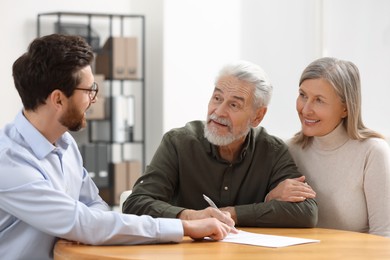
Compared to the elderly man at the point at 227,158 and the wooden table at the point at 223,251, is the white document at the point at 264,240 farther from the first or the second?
the elderly man at the point at 227,158

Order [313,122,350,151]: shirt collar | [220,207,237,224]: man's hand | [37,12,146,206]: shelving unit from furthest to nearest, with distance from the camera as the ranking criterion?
[37,12,146,206]: shelving unit < [313,122,350,151]: shirt collar < [220,207,237,224]: man's hand

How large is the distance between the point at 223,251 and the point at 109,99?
4.71 metres

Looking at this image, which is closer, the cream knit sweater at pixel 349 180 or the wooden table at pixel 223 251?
the wooden table at pixel 223 251

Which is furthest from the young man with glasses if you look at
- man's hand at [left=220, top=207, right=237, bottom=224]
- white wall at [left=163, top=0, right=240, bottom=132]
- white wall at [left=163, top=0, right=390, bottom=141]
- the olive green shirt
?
white wall at [left=163, top=0, right=240, bottom=132]

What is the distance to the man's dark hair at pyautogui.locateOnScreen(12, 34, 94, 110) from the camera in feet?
8.22

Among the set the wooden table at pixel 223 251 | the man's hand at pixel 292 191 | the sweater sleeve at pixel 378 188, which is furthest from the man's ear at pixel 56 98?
the sweater sleeve at pixel 378 188

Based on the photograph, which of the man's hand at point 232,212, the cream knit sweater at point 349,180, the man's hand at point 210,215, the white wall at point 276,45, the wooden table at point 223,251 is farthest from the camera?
the white wall at point 276,45

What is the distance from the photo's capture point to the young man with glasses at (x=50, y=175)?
2.38 metres

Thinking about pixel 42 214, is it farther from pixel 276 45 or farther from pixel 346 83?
pixel 276 45

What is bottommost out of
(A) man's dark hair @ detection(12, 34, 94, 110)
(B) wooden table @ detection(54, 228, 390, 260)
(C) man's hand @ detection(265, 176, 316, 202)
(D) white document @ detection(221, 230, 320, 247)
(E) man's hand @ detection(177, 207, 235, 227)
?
(D) white document @ detection(221, 230, 320, 247)

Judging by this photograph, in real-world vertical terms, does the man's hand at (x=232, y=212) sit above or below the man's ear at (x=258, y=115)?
below

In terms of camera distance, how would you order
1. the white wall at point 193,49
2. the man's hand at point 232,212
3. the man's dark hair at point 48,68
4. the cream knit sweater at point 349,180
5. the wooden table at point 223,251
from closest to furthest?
the wooden table at point 223,251 < the man's dark hair at point 48,68 < the man's hand at point 232,212 < the cream knit sweater at point 349,180 < the white wall at point 193,49

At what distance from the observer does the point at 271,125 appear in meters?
6.86

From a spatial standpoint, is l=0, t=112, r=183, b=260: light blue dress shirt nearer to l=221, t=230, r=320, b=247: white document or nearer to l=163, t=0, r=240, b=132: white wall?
l=221, t=230, r=320, b=247: white document
